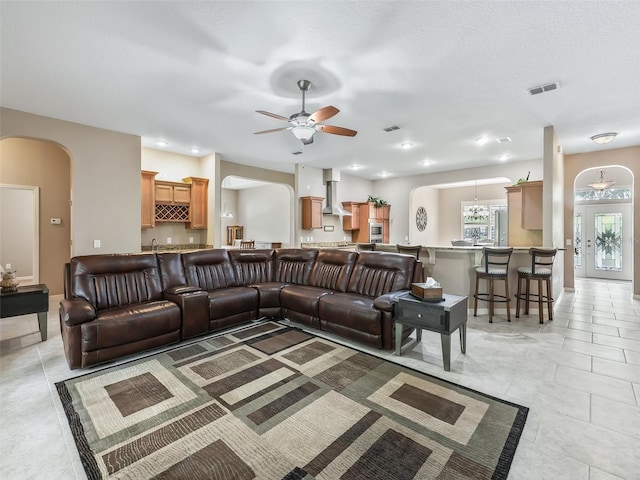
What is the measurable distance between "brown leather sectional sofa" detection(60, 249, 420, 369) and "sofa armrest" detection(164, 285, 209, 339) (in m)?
0.01

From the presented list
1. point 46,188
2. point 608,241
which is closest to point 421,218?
point 608,241

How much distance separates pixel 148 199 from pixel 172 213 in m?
0.61

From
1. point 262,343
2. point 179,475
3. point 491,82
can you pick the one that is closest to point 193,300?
point 262,343

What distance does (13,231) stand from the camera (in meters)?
7.26

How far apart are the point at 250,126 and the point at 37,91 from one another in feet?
8.13

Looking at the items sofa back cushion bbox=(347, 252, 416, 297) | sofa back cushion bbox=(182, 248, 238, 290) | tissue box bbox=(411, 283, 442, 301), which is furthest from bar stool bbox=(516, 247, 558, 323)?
sofa back cushion bbox=(182, 248, 238, 290)

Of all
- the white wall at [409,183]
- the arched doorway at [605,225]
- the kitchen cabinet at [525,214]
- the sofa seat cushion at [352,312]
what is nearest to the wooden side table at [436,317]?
the sofa seat cushion at [352,312]

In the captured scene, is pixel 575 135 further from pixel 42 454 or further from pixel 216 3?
pixel 42 454

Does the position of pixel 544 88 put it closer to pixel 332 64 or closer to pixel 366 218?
pixel 332 64

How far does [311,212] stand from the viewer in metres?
7.59

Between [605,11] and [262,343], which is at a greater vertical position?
[605,11]

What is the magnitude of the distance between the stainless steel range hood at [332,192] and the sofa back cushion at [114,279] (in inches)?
193

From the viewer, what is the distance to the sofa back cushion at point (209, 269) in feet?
14.3

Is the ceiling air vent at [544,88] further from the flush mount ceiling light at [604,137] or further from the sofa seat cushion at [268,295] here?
the sofa seat cushion at [268,295]
